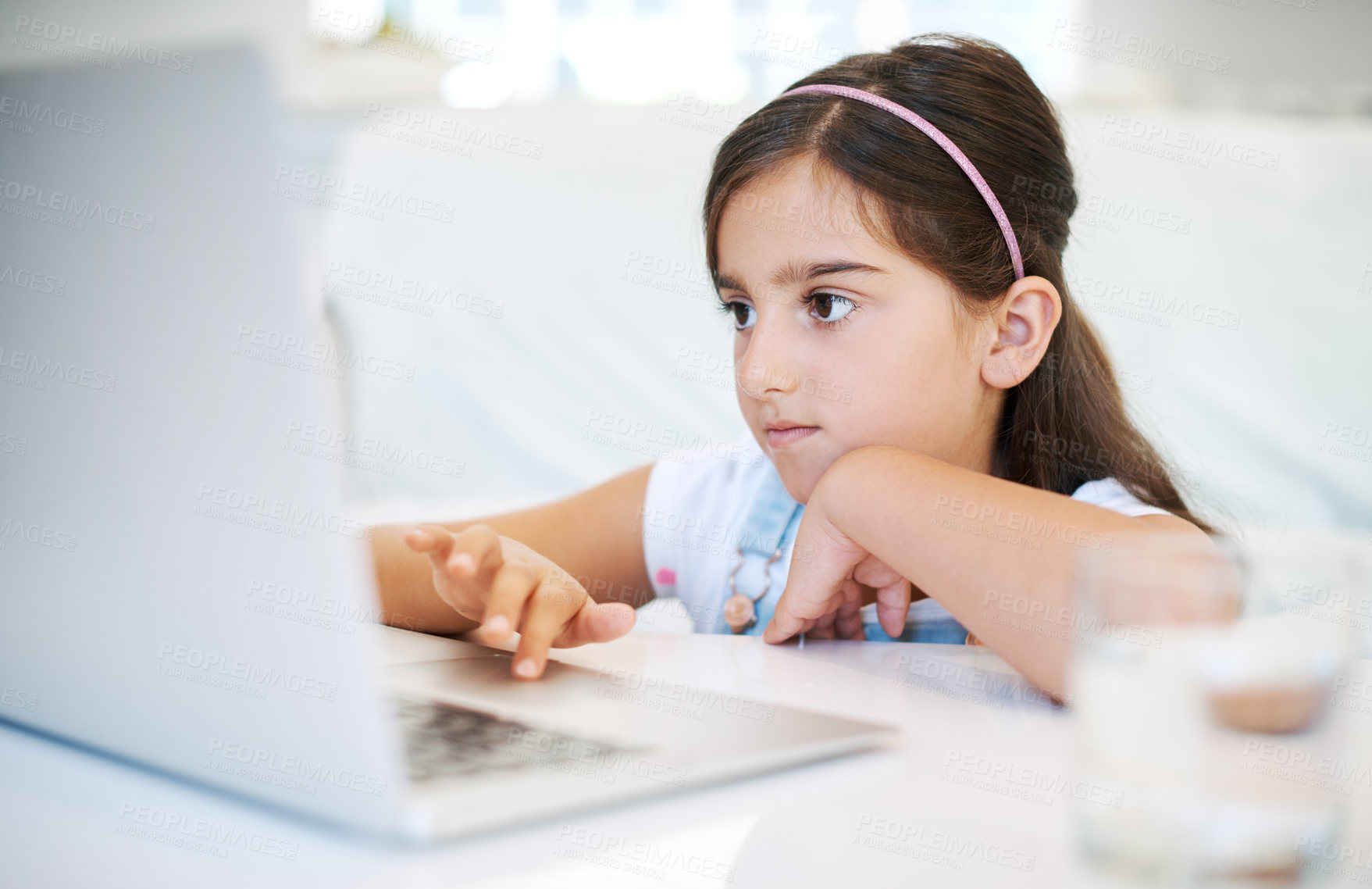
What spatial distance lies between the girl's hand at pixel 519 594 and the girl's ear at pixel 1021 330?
0.49 m

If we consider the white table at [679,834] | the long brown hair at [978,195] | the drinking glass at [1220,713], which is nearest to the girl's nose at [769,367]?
the long brown hair at [978,195]

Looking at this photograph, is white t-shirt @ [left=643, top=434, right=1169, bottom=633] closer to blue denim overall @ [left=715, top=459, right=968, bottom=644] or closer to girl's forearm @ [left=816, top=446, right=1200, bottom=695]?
blue denim overall @ [left=715, top=459, right=968, bottom=644]

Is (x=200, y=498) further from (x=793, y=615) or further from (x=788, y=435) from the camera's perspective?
(x=788, y=435)

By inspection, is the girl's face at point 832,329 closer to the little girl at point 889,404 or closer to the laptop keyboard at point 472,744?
the little girl at point 889,404

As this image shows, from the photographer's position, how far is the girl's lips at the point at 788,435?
3.08 ft

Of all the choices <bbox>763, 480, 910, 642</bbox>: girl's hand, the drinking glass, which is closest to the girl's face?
<bbox>763, 480, 910, 642</bbox>: girl's hand

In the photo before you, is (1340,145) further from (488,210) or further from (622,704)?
(622,704)

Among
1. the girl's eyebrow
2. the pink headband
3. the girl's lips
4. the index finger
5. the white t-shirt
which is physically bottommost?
the white t-shirt

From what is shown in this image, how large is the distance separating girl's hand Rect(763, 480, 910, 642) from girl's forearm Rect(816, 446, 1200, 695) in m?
0.02

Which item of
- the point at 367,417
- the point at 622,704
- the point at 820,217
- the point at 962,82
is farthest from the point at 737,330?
the point at 367,417

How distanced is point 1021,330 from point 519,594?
59cm

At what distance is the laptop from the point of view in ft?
0.99

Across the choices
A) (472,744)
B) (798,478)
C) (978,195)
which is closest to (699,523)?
(798,478)

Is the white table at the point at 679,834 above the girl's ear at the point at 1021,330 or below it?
below
